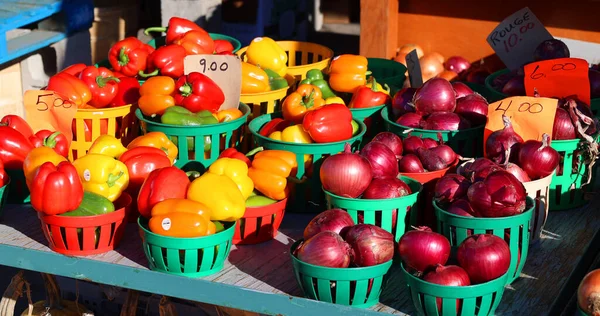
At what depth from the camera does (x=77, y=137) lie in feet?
10.3

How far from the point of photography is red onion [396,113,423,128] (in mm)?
2965

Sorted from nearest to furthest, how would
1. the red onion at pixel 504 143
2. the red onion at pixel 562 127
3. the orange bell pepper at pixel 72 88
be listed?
1. the red onion at pixel 504 143
2. the red onion at pixel 562 127
3. the orange bell pepper at pixel 72 88

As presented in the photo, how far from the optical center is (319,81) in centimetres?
344

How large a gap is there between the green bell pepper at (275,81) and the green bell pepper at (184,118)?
465 millimetres

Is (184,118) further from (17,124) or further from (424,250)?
(424,250)

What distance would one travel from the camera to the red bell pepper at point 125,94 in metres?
3.37

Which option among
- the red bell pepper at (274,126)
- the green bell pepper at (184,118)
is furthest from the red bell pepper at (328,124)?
the green bell pepper at (184,118)

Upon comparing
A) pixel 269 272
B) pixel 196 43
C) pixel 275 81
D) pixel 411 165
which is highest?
pixel 196 43

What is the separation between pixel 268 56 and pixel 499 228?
1.59 metres

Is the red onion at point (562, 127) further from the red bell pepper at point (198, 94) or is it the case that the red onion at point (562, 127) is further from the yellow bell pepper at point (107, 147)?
the yellow bell pepper at point (107, 147)

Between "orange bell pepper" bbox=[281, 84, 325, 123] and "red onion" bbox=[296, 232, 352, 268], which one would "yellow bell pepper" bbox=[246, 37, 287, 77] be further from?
"red onion" bbox=[296, 232, 352, 268]

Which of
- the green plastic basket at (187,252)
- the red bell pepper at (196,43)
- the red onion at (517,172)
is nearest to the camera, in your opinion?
the green plastic basket at (187,252)

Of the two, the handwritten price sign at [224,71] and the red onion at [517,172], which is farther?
the handwritten price sign at [224,71]

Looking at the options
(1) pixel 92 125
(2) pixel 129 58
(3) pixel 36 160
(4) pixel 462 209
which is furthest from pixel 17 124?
(4) pixel 462 209
